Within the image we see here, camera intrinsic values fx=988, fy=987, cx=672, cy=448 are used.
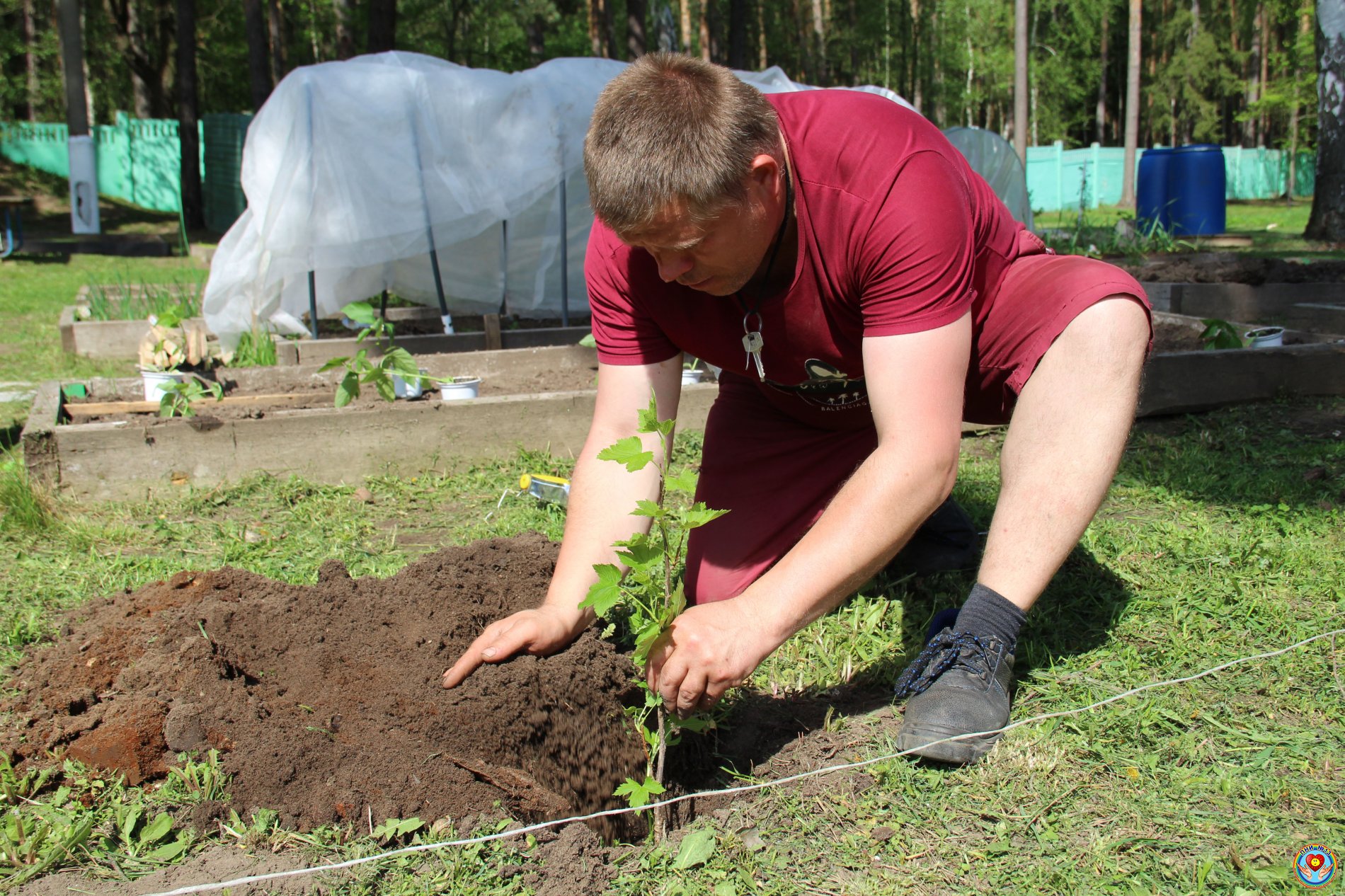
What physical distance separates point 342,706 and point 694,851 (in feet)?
2.67

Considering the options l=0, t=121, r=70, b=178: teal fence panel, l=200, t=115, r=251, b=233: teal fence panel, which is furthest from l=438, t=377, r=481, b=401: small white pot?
l=0, t=121, r=70, b=178: teal fence panel

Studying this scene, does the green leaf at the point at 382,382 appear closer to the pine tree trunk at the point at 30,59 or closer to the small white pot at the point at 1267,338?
the small white pot at the point at 1267,338

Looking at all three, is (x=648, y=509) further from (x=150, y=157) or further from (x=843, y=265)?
(x=150, y=157)

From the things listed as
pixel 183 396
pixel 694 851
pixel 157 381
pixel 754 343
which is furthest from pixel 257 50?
pixel 694 851

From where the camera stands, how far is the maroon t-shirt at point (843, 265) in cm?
184

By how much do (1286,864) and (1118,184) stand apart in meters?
39.9

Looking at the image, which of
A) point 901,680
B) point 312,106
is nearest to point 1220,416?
point 901,680

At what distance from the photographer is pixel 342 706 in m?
2.07

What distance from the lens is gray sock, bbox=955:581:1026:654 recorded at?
2049 mm

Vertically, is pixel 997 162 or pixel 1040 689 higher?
pixel 997 162

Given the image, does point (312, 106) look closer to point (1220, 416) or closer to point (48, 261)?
point (1220, 416)

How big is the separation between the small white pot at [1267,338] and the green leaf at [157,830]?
4.85 m

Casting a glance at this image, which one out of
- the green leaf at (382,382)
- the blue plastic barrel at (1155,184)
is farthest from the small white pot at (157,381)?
the blue plastic barrel at (1155,184)

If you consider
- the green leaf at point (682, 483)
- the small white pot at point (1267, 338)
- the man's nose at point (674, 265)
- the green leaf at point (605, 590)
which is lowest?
the green leaf at point (605, 590)
